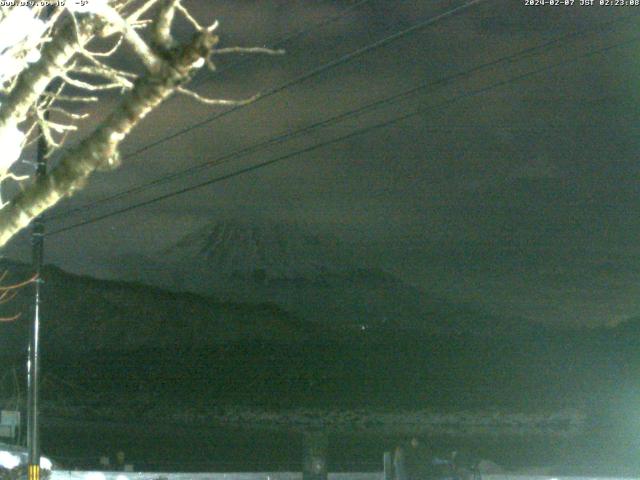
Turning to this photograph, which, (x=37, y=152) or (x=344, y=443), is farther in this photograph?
(x=344, y=443)

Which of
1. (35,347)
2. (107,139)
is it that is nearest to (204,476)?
(35,347)

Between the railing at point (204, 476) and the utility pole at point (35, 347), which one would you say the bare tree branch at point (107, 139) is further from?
the railing at point (204, 476)

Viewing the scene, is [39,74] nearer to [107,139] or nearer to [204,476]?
[107,139]

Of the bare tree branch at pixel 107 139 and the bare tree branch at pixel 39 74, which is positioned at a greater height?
the bare tree branch at pixel 39 74

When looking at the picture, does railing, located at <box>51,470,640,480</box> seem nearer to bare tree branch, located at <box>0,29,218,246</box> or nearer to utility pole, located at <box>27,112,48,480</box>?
utility pole, located at <box>27,112,48,480</box>

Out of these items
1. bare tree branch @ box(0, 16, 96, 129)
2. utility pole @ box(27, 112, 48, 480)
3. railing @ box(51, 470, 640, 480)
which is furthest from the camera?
railing @ box(51, 470, 640, 480)

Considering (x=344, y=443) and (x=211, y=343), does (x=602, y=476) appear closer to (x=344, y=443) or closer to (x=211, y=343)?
(x=344, y=443)

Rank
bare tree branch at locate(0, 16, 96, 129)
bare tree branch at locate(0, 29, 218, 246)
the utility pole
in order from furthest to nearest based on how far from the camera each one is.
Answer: the utility pole → bare tree branch at locate(0, 16, 96, 129) → bare tree branch at locate(0, 29, 218, 246)

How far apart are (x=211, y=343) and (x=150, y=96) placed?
456 ft

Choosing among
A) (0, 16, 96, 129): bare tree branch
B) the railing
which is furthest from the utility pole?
(0, 16, 96, 129): bare tree branch

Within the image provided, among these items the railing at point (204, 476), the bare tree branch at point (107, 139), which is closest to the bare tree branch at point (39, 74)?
the bare tree branch at point (107, 139)

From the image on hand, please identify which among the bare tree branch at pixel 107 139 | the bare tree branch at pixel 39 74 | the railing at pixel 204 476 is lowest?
the railing at pixel 204 476

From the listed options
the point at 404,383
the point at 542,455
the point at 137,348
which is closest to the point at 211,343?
the point at 137,348

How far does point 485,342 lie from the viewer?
132 meters
